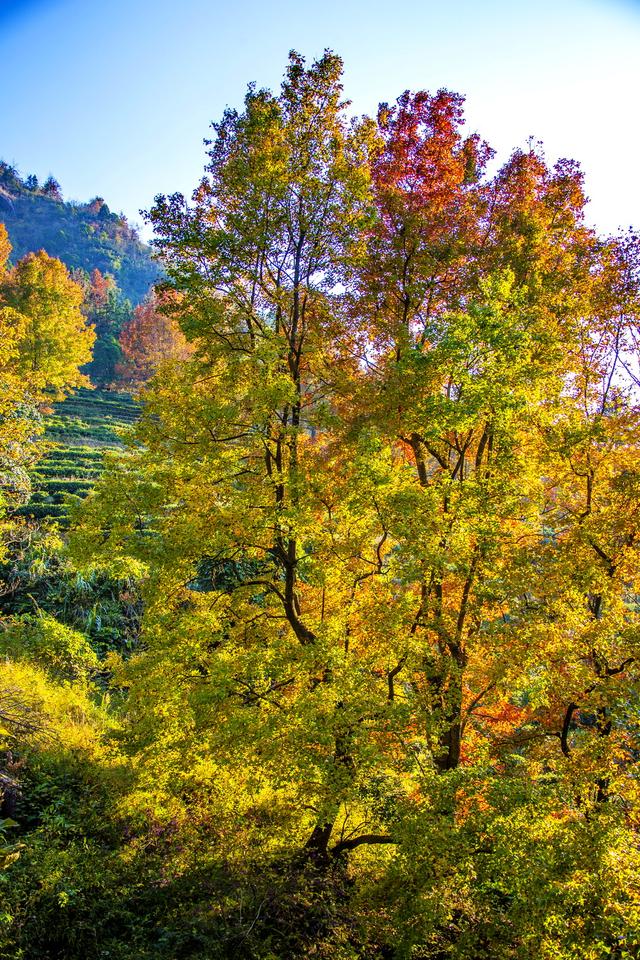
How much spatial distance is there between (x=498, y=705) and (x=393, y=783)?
3.90 metres

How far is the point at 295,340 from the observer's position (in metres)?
9.84

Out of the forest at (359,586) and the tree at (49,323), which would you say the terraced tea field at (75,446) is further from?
the tree at (49,323)

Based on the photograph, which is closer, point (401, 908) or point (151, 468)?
point (401, 908)

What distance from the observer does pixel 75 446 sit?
34.0m

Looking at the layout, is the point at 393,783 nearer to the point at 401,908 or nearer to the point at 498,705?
the point at 401,908

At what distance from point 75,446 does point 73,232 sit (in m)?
126

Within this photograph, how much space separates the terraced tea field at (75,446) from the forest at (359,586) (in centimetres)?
295

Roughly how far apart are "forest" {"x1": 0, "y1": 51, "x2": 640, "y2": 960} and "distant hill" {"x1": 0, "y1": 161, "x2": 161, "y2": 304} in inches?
4823

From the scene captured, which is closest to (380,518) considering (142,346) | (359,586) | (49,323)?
(359,586)

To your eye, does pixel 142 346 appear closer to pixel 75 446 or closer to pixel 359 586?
pixel 75 446

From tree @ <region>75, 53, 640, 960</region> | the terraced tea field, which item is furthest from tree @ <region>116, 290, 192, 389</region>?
tree @ <region>75, 53, 640, 960</region>

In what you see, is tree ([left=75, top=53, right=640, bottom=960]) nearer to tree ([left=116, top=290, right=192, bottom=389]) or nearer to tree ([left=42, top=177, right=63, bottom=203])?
tree ([left=116, top=290, right=192, bottom=389])

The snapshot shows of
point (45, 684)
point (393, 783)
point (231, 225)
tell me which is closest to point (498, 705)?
point (393, 783)

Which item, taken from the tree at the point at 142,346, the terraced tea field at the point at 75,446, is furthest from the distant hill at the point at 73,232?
the terraced tea field at the point at 75,446
